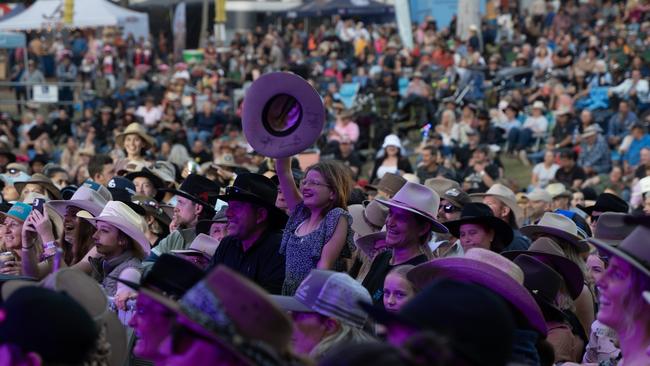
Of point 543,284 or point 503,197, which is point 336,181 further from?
point 503,197

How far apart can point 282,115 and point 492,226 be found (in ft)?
4.91

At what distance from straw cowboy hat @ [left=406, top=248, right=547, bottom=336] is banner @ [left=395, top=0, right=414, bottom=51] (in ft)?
83.9

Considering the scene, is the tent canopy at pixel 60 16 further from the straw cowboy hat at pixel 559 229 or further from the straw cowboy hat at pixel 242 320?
the straw cowboy hat at pixel 242 320

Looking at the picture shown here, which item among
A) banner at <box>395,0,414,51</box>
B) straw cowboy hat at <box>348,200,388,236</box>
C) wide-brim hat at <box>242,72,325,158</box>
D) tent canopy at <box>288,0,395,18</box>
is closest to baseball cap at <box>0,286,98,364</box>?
wide-brim hat at <box>242,72,325,158</box>

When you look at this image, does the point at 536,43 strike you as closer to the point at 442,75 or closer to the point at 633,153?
the point at 442,75

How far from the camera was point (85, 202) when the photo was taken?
8.06m

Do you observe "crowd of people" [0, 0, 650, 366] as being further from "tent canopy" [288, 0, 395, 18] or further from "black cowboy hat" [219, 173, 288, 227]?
"tent canopy" [288, 0, 395, 18]

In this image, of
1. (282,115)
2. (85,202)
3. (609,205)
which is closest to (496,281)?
(282,115)

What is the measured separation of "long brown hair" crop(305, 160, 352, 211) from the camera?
6.73 meters

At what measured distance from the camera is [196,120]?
81.3ft

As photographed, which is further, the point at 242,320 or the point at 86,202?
the point at 86,202

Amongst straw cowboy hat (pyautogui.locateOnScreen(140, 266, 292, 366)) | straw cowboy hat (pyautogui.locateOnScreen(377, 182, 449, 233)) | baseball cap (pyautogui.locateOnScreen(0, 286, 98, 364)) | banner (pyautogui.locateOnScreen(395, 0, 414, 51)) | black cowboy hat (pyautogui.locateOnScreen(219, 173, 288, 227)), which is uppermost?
straw cowboy hat (pyautogui.locateOnScreen(140, 266, 292, 366))

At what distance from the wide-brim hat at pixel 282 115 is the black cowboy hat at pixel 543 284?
4.53 ft

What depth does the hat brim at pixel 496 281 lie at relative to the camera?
15.6ft
